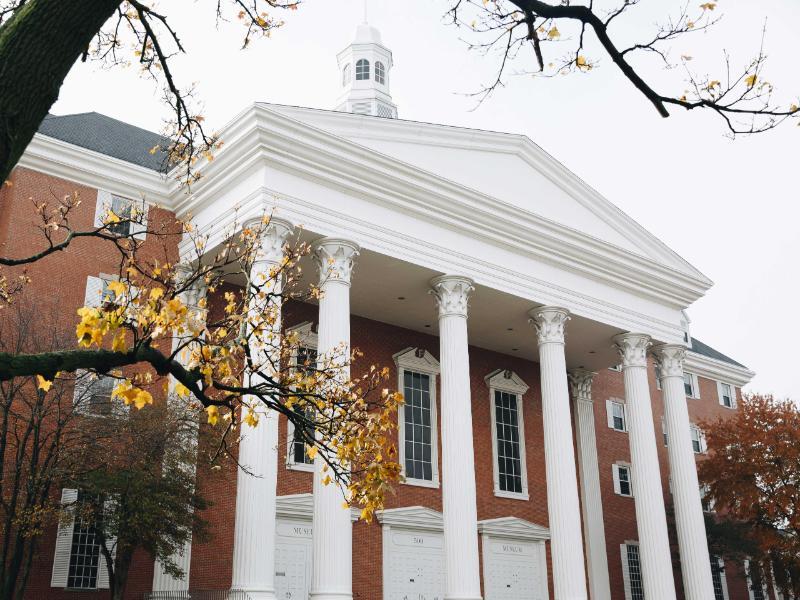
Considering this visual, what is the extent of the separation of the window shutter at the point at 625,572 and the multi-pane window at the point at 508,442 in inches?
286

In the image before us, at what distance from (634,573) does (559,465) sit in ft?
45.0

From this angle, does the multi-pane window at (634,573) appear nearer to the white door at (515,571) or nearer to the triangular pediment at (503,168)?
the white door at (515,571)

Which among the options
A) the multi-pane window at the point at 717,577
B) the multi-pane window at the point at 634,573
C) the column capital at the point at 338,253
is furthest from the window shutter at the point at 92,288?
the multi-pane window at the point at 717,577

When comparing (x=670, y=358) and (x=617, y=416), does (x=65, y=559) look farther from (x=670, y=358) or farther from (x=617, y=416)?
(x=617, y=416)

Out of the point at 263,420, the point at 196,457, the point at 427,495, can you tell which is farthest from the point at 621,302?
the point at 196,457

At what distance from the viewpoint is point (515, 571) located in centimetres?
3241

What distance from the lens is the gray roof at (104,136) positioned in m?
26.8

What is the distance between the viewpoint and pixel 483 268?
27766 millimetres

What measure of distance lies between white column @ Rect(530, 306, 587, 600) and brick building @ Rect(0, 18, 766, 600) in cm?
7

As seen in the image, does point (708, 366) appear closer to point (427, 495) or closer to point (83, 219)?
point (427, 495)

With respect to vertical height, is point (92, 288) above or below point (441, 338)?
above

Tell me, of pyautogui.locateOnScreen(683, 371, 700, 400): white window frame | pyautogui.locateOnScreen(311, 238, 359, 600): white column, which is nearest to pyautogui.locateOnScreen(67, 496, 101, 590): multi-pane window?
pyautogui.locateOnScreen(311, 238, 359, 600): white column

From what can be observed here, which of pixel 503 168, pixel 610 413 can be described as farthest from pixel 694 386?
pixel 503 168

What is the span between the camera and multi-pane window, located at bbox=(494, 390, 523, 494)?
111 ft
